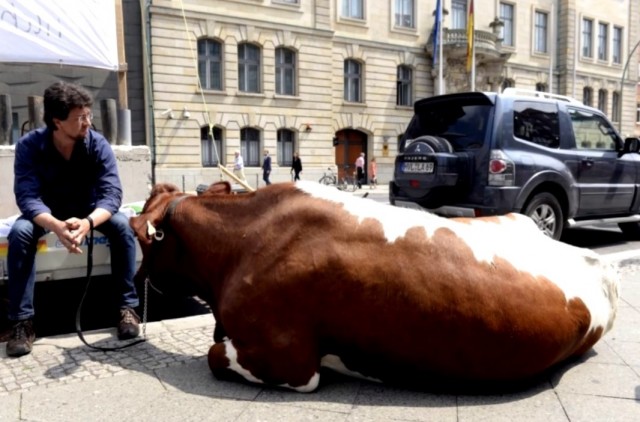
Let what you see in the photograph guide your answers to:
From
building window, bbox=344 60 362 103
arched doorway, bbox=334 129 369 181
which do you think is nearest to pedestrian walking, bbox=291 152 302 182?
arched doorway, bbox=334 129 369 181

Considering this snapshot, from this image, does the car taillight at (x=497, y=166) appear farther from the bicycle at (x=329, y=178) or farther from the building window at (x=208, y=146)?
the bicycle at (x=329, y=178)

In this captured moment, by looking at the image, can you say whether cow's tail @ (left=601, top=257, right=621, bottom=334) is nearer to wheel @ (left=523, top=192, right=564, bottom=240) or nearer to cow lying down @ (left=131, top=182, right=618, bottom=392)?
cow lying down @ (left=131, top=182, right=618, bottom=392)

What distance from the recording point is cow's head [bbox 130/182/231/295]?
347 cm

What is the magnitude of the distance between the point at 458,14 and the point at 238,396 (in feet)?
125

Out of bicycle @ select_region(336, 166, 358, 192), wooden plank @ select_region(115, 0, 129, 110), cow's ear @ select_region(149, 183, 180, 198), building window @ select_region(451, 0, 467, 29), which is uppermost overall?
building window @ select_region(451, 0, 467, 29)

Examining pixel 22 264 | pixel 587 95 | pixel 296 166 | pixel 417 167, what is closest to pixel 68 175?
pixel 22 264

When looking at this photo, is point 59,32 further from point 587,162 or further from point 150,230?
point 587,162

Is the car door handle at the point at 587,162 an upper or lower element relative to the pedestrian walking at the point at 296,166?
upper

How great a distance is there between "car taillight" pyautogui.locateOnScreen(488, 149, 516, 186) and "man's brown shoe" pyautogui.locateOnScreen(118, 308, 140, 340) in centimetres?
458

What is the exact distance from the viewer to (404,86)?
3509 centimetres

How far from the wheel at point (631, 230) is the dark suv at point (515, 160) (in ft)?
A: 4.56

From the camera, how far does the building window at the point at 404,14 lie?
112 ft

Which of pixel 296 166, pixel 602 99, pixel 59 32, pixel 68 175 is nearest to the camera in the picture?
pixel 68 175

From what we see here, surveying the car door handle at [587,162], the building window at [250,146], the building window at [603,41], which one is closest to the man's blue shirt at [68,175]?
the car door handle at [587,162]
